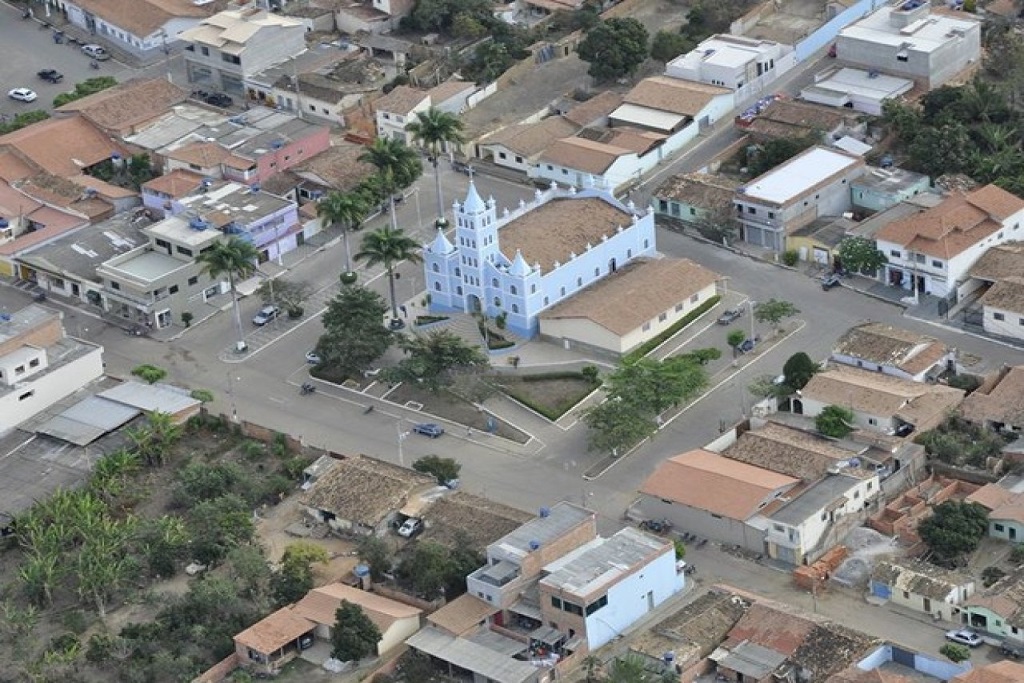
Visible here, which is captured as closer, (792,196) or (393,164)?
(792,196)

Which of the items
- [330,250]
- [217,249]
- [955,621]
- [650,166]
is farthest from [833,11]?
[955,621]

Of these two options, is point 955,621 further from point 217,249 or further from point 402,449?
point 217,249

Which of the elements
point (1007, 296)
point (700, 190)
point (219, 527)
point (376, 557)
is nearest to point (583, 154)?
point (700, 190)

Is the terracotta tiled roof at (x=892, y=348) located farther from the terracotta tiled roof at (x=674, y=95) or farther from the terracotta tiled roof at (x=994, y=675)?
the terracotta tiled roof at (x=674, y=95)

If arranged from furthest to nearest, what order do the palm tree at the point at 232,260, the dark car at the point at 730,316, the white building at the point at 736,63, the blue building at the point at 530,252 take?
the white building at the point at 736,63, the dark car at the point at 730,316, the palm tree at the point at 232,260, the blue building at the point at 530,252

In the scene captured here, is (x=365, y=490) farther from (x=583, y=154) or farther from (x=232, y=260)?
(x=583, y=154)

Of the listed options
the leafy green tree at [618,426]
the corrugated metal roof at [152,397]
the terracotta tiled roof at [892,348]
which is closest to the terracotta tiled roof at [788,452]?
the leafy green tree at [618,426]
